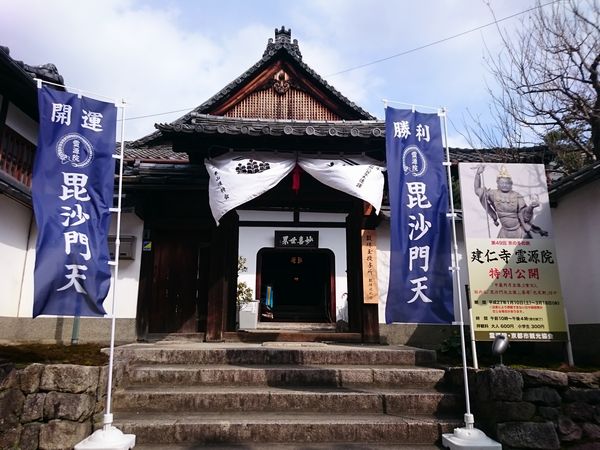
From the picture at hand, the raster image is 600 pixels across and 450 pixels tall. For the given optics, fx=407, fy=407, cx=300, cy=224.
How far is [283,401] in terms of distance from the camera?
211 inches

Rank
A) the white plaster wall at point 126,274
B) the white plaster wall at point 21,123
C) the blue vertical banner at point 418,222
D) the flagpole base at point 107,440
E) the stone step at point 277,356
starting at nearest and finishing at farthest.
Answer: the flagpole base at point 107,440 < the blue vertical banner at point 418,222 < the stone step at point 277,356 < the white plaster wall at point 21,123 < the white plaster wall at point 126,274

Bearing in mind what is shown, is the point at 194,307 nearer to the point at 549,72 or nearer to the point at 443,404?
the point at 443,404

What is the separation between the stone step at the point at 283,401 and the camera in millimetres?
5270

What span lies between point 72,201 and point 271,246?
1219 cm

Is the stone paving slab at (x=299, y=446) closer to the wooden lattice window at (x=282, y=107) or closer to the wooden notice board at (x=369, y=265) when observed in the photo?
the wooden notice board at (x=369, y=265)

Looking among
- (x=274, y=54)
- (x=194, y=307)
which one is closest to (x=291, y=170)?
(x=194, y=307)

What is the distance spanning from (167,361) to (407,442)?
3.73 meters

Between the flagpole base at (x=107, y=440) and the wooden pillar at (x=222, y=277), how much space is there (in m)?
4.14

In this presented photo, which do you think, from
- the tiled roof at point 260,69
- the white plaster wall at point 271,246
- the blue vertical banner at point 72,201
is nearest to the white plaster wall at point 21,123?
the blue vertical banner at point 72,201

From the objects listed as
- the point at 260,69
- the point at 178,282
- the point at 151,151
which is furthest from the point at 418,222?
the point at 151,151

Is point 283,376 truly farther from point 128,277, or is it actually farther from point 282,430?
point 128,277

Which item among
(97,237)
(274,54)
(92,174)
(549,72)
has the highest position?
(274,54)

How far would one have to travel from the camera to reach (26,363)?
4.96 m

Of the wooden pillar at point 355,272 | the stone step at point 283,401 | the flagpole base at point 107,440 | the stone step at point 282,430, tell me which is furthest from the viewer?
the wooden pillar at point 355,272
